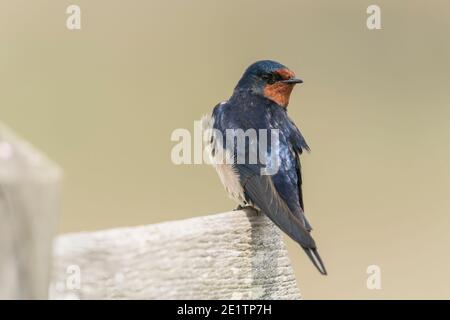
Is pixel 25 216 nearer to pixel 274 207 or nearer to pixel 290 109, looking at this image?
pixel 274 207

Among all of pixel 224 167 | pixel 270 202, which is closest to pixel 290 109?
pixel 224 167

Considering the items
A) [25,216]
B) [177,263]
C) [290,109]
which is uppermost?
[290,109]

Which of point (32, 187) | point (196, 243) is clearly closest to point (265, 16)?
point (196, 243)

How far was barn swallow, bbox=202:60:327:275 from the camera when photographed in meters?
2.41

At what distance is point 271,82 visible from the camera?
3.10m

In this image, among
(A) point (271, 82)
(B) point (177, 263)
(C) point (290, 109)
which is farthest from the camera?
(C) point (290, 109)

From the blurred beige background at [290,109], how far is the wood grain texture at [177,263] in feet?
7.26

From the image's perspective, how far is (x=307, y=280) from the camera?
403 centimetres

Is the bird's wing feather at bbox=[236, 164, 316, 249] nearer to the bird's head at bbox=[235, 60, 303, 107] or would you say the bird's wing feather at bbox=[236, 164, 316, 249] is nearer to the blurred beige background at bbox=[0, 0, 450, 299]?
the bird's head at bbox=[235, 60, 303, 107]

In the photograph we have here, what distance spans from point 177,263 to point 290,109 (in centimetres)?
403

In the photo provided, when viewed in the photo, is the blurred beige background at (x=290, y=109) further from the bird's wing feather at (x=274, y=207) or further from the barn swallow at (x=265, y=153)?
the bird's wing feather at (x=274, y=207)

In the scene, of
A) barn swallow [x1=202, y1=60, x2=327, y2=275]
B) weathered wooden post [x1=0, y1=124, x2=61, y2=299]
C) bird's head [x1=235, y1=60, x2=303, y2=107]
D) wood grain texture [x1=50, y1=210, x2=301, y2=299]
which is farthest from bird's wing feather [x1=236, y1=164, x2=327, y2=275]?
weathered wooden post [x1=0, y1=124, x2=61, y2=299]

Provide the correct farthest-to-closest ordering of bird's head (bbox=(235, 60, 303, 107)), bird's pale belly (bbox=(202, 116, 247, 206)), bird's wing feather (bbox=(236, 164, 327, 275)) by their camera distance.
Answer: bird's head (bbox=(235, 60, 303, 107)) → bird's pale belly (bbox=(202, 116, 247, 206)) → bird's wing feather (bbox=(236, 164, 327, 275))

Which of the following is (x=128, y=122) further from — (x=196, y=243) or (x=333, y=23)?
(x=196, y=243)
